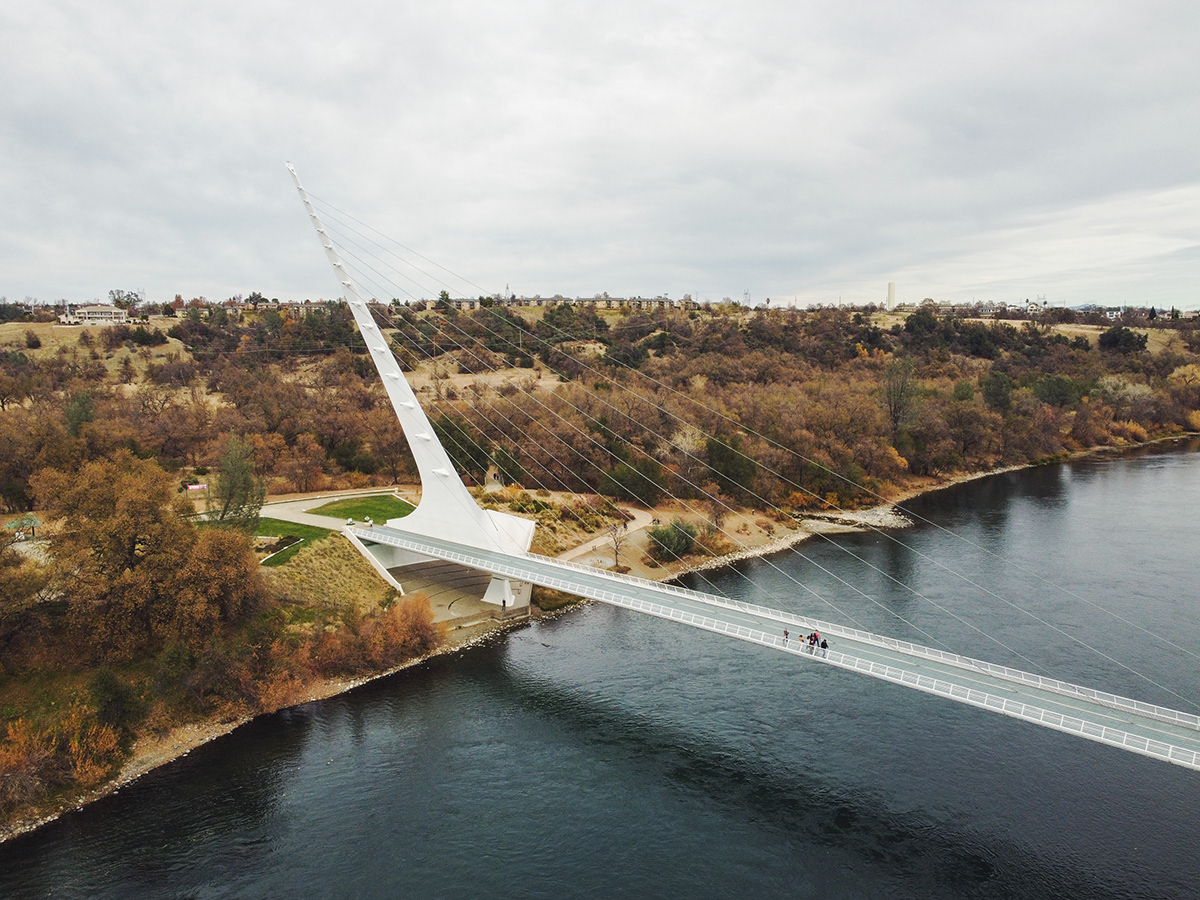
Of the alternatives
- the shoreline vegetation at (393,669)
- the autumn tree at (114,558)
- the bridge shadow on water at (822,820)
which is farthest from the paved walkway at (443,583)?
the autumn tree at (114,558)

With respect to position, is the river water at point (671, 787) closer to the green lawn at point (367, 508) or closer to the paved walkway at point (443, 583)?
the paved walkway at point (443, 583)

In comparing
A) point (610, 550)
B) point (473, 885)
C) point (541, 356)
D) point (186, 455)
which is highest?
point (541, 356)

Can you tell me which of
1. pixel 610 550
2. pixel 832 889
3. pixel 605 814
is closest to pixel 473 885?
pixel 605 814

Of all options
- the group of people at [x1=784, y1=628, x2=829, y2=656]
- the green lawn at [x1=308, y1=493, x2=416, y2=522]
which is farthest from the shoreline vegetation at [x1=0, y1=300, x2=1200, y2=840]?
the group of people at [x1=784, y1=628, x2=829, y2=656]

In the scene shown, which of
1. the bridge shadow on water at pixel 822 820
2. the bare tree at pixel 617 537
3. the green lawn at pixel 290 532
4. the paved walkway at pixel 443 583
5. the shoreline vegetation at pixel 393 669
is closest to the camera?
the bridge shadow on water at pixel 822 820

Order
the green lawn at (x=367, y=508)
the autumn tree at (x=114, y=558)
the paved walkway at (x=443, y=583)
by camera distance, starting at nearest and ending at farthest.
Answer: the autumn tree at (x=114, y=558) → the paved walkway at (x=443, y=583) → the green lawn at (x=367, y=508)

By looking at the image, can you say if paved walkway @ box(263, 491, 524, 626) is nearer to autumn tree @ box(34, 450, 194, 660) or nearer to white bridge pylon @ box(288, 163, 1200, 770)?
white bridge pylon @ box(288, 163, 1200, 770)

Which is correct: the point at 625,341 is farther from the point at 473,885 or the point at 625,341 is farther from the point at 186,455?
→ the point at 473,885
